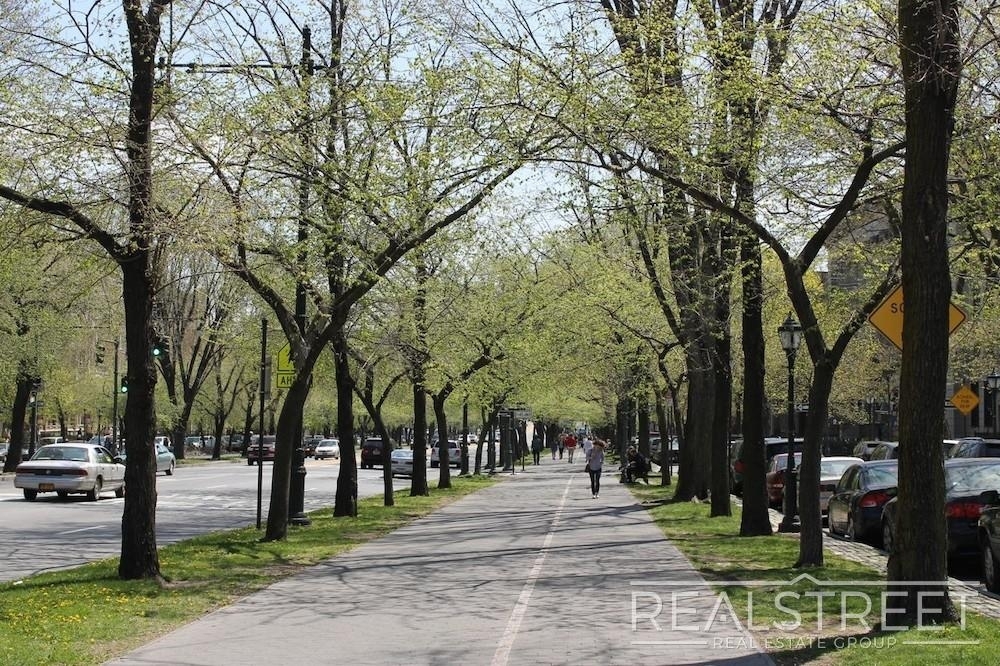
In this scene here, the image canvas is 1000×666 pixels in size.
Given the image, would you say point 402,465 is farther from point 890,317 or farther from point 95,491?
point 890,317

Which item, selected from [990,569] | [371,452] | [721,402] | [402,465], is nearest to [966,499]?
[990,569]

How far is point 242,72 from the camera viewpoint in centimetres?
1473

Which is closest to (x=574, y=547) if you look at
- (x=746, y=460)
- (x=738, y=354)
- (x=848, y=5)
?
(x=746, y=460)

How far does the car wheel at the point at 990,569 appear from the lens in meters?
13.1

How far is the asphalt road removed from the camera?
53.7 feet

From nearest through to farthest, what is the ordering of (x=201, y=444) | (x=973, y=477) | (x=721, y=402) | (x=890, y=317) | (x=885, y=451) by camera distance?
1. (x=890, y=317)
2. (x=973, y=477)
3. (x=721, y=402)
4. (x=885, y=451)
5. (x=201, y=444)

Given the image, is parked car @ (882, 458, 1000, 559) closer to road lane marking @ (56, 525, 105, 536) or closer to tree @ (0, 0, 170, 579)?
tree @ (0, 0, 170, 579)

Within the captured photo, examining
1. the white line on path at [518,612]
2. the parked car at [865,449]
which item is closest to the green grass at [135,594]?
the white line on path at [518,612]

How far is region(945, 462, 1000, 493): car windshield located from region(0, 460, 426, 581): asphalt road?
38.0 ft

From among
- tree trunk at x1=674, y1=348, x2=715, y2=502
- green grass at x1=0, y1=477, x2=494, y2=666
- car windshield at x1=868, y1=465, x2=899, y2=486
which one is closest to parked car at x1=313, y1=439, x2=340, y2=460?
tree trunk at x1=674, y1=348, x2=715, y2=502

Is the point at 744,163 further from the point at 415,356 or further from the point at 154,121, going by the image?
the point at 415,356

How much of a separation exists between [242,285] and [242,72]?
633cm

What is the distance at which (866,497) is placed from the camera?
63.9 ft

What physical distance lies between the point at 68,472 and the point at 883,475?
18790 millimetres
